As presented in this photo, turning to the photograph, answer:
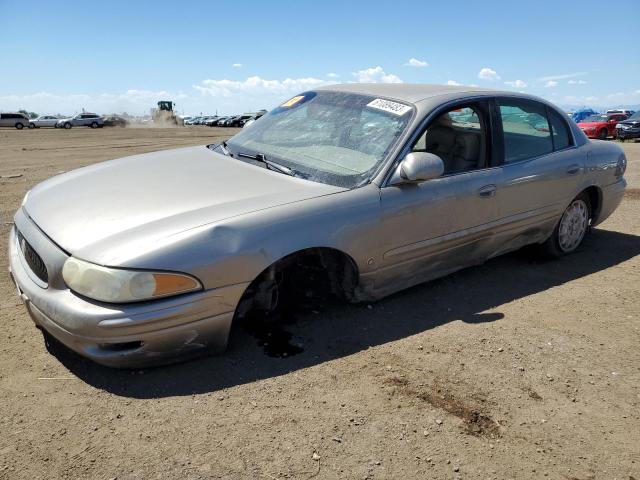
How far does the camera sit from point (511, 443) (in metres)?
2.32

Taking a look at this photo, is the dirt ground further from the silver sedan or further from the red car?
the red car

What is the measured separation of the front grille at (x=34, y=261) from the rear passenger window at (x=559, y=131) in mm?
3978

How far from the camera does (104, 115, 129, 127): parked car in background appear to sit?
50438 millimetres

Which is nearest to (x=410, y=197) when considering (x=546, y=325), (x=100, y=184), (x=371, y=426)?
(x=546, y=325)

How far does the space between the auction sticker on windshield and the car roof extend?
0.08 m

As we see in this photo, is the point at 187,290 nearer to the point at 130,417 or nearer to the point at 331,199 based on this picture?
the point at 130,417

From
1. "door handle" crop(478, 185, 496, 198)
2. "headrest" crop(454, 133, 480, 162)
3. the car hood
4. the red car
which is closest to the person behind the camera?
the car hood

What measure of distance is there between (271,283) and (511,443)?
4.87 ft

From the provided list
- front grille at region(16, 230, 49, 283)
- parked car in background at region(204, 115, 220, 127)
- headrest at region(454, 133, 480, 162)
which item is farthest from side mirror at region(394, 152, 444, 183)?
parked car in background at region(204, 115, 220, 127)

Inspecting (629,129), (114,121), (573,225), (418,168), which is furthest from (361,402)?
(114,121)

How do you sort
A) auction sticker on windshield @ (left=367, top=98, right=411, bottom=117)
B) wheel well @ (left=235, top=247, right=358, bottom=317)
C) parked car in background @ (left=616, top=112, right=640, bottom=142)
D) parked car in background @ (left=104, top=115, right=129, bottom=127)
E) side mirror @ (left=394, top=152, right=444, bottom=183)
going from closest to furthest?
wheel well @ (left=235, top=247, right=358, bottom=317)
side mirror @ (left=394, top=152, right=444, bottom=183)
auction sticker on windshield @ (left=367, top=98, right=411, bottom=117)
parked car in background @ (left=616, top=112, right=640, bottom=142)
parked car in background @ (left=104, top=115, right=129, bottom=127)

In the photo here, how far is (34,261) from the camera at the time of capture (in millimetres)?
2844

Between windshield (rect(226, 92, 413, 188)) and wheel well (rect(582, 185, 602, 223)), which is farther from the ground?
windshield (rect(226, 92, 413, 188))

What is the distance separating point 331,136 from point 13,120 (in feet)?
159
